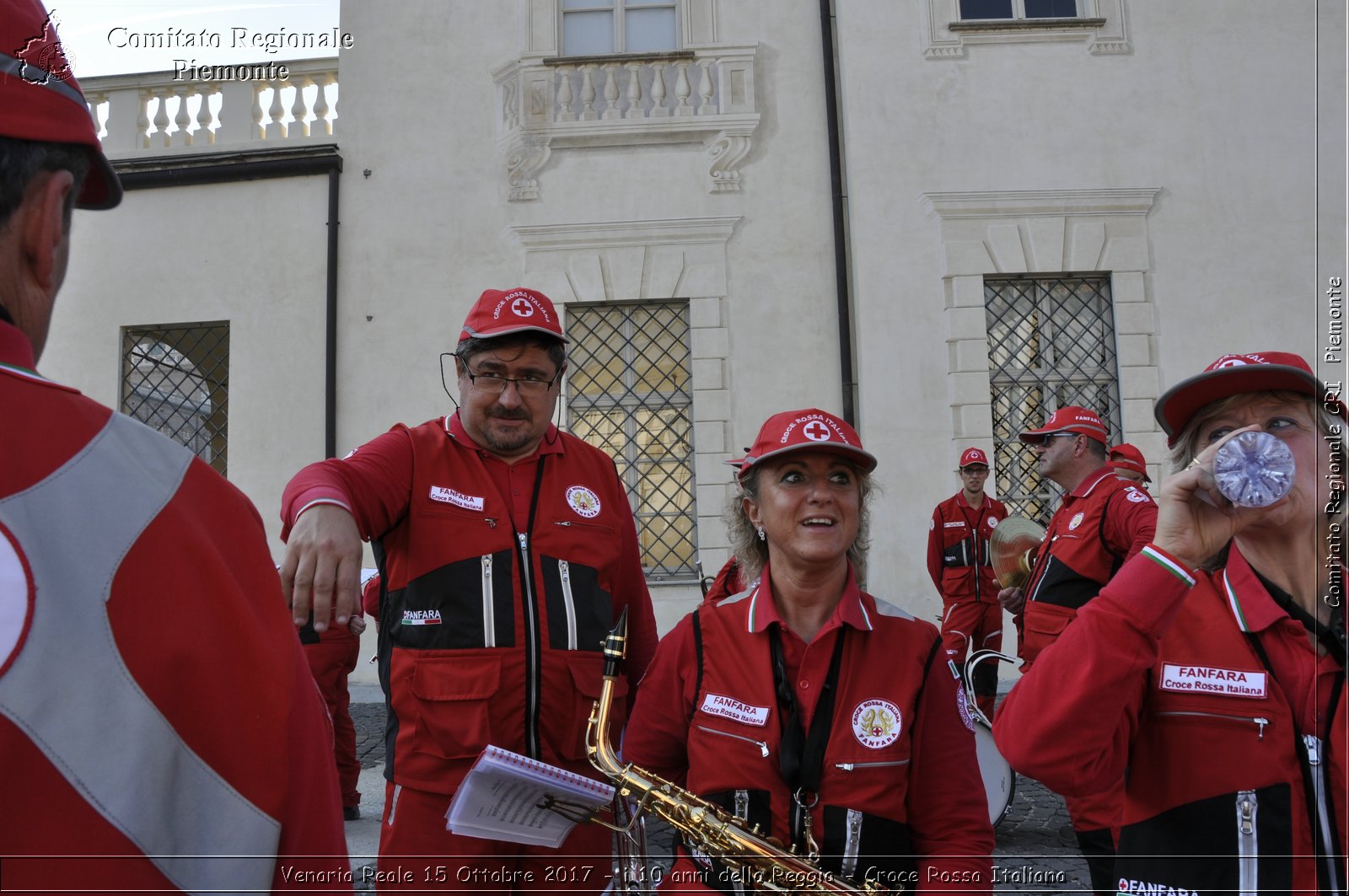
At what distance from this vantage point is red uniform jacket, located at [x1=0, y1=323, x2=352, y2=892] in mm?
852

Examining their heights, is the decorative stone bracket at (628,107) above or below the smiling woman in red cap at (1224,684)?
above

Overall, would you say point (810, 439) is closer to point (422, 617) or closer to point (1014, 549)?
point (422, 617)

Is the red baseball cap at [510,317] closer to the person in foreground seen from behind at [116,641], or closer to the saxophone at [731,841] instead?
the saxophone at [731,841]

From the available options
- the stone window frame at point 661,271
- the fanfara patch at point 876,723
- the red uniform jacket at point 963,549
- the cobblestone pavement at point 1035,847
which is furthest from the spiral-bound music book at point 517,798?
the stone window frame at point 661,271

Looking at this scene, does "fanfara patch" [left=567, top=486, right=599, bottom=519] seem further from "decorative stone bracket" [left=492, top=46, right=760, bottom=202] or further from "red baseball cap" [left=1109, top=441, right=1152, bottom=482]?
"decorative stone bracket" [left=492, top=46, right=760, bottom=202]

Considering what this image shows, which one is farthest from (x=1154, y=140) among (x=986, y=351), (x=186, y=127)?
(x=186, y=127)

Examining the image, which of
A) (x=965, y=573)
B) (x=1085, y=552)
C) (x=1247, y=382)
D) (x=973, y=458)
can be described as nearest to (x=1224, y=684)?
(x=1247, y=382)

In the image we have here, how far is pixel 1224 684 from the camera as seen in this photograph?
1.85 metres

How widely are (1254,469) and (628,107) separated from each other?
9.87m

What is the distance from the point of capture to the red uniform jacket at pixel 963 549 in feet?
28.8

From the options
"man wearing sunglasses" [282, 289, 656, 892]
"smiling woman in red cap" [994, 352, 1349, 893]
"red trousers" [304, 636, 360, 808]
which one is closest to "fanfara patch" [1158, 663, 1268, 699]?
"smiling woman in red cap" [994, 352, 1349, 893]

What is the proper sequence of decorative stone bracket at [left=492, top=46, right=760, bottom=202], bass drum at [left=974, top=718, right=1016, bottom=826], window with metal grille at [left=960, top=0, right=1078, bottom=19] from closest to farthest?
bass drum at [left=974, top=718, right=1016, bottom=826]
decorative stone bracket at [left=492, top=46, right=760, bottom=202]
window with metal grille at [left=960, top=0, right=1078, bottom=19]

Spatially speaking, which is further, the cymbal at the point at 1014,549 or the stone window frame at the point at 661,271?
the stone window frame at the point at 661,271

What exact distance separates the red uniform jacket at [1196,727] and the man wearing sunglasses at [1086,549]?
2396 mm
